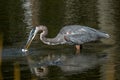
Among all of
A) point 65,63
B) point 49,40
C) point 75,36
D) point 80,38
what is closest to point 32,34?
point 49,40

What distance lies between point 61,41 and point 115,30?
269cm

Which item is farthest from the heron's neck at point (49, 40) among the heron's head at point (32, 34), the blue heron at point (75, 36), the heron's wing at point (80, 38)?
the heron's wing at point (80, 38)

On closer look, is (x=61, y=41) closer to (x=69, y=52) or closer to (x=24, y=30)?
(x=69, y=52)

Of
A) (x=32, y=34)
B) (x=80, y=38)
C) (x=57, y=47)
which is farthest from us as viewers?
(x=57, y=47)

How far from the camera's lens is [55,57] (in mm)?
12148

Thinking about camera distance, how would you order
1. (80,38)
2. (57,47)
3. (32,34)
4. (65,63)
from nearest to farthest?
(65,63) < (80,38) < (32,34) < (57,47)

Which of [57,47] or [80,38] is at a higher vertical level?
[80,38]

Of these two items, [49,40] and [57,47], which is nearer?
[49,40]

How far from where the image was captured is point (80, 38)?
43.1 feet

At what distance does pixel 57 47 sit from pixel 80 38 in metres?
0.75

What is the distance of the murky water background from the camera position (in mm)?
10406

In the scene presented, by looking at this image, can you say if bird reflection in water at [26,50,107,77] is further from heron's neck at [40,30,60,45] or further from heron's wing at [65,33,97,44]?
heron's neck at [40,30,60,45]

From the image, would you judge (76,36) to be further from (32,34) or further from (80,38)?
(32,34)

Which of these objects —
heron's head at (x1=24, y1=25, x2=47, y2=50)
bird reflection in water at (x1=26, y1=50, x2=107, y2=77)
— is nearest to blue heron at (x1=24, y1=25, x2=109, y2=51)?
heron's head at (x1=24, y1=25, x2=47, y2=50)
